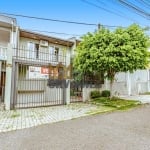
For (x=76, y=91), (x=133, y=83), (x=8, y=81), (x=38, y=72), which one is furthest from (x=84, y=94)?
(x=133, y=83)

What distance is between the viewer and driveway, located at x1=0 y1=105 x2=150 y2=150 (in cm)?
493

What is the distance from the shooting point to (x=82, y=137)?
18.6 ft

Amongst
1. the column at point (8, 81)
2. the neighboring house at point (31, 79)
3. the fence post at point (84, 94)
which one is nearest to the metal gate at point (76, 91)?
the fence post at point (84, 94)

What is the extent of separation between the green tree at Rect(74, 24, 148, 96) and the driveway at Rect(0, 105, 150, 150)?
455 cm

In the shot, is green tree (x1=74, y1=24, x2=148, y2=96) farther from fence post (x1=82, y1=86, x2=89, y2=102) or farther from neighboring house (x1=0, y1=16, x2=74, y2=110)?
fence post (x1=82, y1=86, x2=89, y2=102)

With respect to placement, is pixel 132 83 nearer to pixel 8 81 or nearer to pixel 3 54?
pixel 3 54

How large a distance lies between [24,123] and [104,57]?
5.97 m

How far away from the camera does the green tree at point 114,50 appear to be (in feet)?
36.9

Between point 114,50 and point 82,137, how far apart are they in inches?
266

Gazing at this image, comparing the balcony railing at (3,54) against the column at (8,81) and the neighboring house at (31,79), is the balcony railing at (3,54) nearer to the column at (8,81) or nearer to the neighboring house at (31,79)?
the neighboring house at (31,79)

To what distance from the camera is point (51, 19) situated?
15422mm

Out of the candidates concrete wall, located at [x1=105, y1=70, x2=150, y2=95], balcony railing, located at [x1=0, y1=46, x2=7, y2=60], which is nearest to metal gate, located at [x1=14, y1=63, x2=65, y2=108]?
balcony railing, located at [x1=0, y1=46, x2=7, y2=60]

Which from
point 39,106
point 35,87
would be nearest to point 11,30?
point 35,87

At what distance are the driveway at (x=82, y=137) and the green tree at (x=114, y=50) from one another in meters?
4.55
